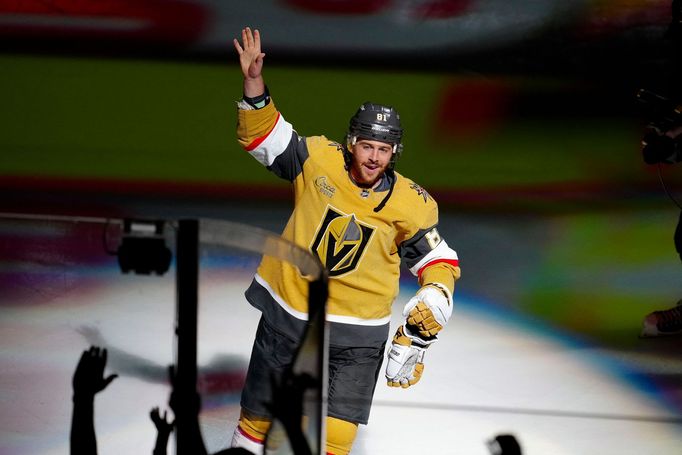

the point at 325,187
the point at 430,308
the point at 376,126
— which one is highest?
the point at 376,126

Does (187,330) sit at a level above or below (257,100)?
below

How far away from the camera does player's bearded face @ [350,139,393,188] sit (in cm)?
425

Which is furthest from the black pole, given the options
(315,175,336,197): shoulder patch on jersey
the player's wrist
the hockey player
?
the player's wrist

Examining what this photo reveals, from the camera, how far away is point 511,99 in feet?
25.2

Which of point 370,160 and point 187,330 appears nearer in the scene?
point 187,330

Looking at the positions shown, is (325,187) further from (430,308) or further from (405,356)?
(405,356)

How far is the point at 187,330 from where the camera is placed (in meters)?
2.37

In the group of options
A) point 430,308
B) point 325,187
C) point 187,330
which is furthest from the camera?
point 325,187

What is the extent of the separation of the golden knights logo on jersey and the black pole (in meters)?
1.78

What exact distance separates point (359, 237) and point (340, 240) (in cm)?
7

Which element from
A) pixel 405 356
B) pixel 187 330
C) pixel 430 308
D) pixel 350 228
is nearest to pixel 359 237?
pixel 350 228

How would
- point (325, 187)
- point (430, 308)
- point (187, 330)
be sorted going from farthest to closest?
point (325, 187) → point (430, 308) → point (187, 330)

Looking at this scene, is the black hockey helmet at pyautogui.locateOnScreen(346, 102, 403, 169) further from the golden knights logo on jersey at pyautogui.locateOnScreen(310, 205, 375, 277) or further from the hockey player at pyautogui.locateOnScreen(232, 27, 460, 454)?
the golden knights logo on jersey at pyautogui.locateOnScreen(310, 205, 375, 277)

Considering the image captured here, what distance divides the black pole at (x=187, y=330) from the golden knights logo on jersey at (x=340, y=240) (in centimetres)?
178
